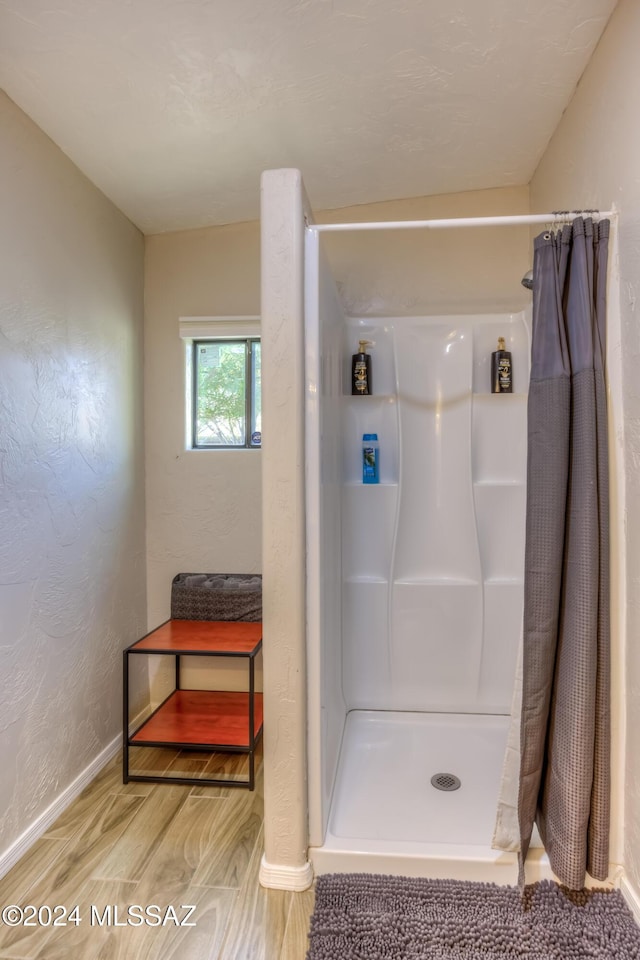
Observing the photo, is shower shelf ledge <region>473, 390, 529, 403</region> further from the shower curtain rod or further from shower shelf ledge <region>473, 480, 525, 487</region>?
the shower curtain rod

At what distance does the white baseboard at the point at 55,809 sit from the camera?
1.62 m

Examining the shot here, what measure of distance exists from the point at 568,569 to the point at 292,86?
1.65 metres

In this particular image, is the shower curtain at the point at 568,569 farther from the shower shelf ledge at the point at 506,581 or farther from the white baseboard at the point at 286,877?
the shower shelf ledge at the point at 506,581

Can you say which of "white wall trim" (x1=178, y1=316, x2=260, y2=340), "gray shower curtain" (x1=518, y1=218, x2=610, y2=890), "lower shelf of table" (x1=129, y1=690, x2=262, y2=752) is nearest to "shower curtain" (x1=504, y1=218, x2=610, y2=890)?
"gray shower curtain" (x1=518, y1=218, x2=610, y2=890)

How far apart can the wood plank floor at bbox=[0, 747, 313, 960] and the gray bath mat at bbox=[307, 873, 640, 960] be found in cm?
9

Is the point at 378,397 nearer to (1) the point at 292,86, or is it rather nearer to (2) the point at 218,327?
(2) the point at 218,327

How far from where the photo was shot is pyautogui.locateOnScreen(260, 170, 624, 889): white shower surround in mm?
1474

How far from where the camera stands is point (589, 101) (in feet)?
5.32

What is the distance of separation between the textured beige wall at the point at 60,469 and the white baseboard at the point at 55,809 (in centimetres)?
2

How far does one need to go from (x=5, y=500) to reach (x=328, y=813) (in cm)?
139

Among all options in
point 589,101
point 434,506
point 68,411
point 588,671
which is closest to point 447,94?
point 589,101

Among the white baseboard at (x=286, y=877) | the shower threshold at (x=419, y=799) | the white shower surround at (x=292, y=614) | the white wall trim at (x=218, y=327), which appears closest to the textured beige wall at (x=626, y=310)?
the white shower surround at (x=292, y=614)

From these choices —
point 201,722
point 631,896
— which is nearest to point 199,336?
point 201,722

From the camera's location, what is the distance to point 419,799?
1.81 metres
